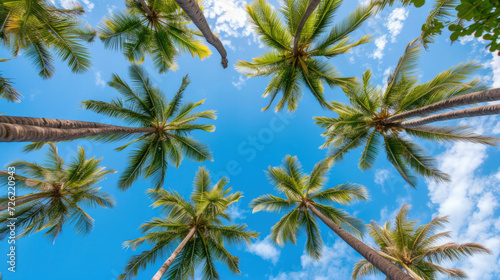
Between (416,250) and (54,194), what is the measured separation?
17632 mm

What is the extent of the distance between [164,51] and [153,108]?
10.3 ft

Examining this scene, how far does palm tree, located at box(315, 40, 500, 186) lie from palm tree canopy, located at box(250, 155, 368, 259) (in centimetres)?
176

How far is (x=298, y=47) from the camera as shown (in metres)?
10.7

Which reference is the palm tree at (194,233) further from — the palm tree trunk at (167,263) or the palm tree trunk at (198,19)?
the palm tree trunk at (198,19)

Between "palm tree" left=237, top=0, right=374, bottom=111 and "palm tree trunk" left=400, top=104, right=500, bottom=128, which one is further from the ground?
"palm tree" left=237, top=0, right=374, bottom=111

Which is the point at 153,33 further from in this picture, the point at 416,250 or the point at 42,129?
the point at 416,250

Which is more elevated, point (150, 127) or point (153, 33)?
point (153, 33)

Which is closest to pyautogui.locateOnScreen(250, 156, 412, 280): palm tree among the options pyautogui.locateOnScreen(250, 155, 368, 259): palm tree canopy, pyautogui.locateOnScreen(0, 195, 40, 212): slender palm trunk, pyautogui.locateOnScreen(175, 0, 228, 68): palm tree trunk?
pyautogui.locateOnScreen(250, 155, 368, 259): palm tree canopy

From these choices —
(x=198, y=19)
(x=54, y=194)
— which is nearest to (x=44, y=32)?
(x=198, y=19)

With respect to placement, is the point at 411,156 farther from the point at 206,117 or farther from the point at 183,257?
the point at 183,257

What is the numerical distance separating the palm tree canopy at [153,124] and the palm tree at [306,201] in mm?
4383

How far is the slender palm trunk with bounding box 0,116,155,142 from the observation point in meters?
4.09

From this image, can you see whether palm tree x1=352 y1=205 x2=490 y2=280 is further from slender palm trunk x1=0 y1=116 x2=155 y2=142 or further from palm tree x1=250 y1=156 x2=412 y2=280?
slender palm trunk x1=0 y1=116 x2=155 y2=142

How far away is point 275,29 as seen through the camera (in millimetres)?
10016
